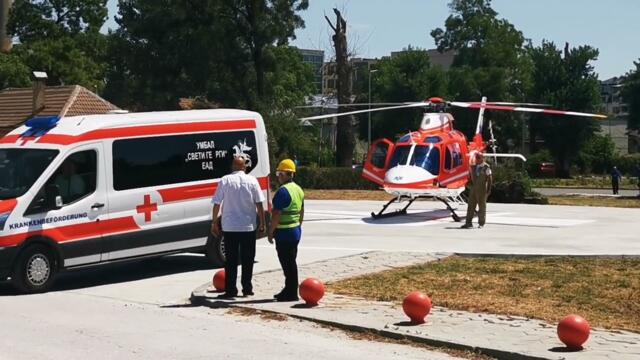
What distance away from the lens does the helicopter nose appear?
22.4 metres

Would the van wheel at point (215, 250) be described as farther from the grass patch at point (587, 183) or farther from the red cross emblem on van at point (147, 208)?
the grass patch at point (587, 183)

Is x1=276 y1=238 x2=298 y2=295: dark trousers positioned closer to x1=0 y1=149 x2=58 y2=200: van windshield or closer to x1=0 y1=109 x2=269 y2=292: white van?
x1=0 y1=109 x2=269 y2=292: white van

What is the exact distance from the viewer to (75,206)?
498 inches

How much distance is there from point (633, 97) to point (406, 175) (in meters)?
59.0

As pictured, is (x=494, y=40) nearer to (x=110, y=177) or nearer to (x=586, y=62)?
(x=586, y=62)

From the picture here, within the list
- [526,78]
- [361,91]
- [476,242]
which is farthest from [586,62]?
[476,242]

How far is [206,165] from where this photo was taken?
1428 cm

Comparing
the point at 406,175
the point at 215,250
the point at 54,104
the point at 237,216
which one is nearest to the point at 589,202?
the point at 406,175

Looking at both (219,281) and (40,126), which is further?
(40,126)

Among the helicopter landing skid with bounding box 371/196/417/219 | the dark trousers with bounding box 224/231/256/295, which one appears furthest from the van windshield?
the helicopter landing skid with bounding box 371/196/417/219

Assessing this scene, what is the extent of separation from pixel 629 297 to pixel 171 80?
41.9 m

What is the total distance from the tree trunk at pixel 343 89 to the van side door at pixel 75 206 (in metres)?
33.3

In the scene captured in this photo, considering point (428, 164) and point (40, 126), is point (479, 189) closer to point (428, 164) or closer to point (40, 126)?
point (428, 164)

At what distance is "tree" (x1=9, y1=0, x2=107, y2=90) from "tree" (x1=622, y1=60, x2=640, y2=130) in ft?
144
